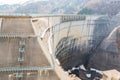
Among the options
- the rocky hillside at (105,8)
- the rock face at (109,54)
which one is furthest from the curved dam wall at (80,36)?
the rocky hillside at (105,8)

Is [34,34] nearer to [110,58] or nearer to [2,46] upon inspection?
[2,46]

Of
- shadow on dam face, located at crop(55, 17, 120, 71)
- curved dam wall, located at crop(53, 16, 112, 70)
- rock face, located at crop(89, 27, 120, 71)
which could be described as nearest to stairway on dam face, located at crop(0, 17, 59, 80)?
curved dam wall, located at crop(53, 16, 112, 70)

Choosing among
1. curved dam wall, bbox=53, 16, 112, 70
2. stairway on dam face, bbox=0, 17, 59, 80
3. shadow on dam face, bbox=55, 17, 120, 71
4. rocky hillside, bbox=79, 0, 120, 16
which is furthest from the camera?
rocky hillside, bbox=79, 0, 120, 16

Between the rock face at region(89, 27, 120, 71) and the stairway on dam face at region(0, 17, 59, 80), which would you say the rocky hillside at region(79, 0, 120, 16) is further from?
the stairway on dam face at region(0, 17, 59, 80)

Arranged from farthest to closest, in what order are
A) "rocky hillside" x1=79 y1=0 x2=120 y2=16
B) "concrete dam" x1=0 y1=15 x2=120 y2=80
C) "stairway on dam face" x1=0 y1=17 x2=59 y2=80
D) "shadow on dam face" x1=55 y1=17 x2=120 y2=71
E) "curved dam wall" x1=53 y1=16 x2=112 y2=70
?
"rocky hillside" x1=79 y1=0 x2=120 y2=16, "shadow on dam face" x1=55 y1=17 x2=120 y2=71, "curved dam wall" x1=53 y1=16 x2=112 y2=70, "concrete dam" x1=0 y1=15 x2=120 y2=80, "stairway on dam face" x1=0 y1=17 x2=59 y2=80

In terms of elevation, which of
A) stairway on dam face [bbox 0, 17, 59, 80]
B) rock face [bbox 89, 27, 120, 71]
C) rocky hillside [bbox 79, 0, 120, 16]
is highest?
stairway on dam face [bbox 0, 17, 59, 80]

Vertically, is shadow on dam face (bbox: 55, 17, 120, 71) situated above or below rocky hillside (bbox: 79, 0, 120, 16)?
below

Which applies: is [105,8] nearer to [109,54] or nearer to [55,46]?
[109,54]

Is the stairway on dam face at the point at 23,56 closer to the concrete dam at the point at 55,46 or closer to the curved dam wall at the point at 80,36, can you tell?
the concrete dam at the point at 55,46
